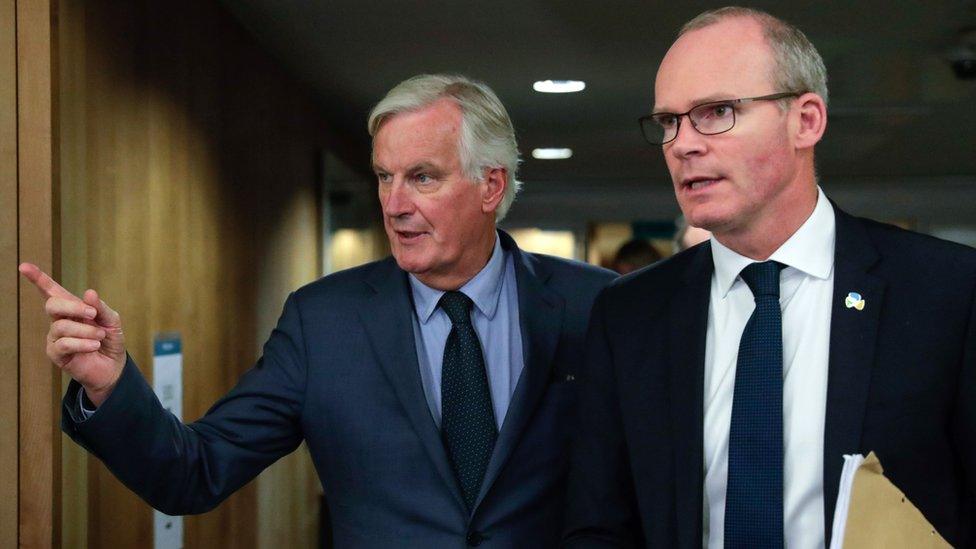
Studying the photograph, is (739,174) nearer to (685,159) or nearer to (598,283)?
(685,159)

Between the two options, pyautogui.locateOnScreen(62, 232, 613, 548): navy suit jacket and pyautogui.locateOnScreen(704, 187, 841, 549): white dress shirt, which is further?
pyautogui.locateOnScreen(62, 232, 613, 548): navy suit jacket

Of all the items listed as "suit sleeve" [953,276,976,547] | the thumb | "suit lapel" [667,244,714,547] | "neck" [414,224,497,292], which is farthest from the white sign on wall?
"suit sleeve" [953,276,976,547]

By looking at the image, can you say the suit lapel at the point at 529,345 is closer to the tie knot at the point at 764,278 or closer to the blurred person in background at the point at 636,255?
the tie knot at the point at 764,278

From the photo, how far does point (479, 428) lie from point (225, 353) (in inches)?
86.6

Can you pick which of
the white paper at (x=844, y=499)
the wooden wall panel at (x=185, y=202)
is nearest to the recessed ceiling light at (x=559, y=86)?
the wooden wall panel at (x=185, y=202)

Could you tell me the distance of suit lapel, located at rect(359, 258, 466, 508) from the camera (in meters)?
2.02

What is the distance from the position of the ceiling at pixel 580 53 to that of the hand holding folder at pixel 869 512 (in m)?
3.09

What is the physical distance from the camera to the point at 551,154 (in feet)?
28.1

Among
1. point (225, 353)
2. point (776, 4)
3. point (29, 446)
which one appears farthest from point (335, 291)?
point (776, 4)

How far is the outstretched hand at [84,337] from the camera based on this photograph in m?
1.57

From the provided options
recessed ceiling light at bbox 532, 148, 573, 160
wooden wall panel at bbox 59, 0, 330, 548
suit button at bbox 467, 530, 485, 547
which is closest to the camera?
suit button at bbox 467, 530, 485, 547

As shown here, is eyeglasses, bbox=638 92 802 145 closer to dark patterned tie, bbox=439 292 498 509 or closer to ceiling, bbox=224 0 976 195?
dark patterned tie, bbox=439 292 498 509

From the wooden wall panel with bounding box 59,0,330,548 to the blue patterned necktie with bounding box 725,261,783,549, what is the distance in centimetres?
171

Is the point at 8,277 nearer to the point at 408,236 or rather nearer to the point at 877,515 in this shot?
the point at 408,236
